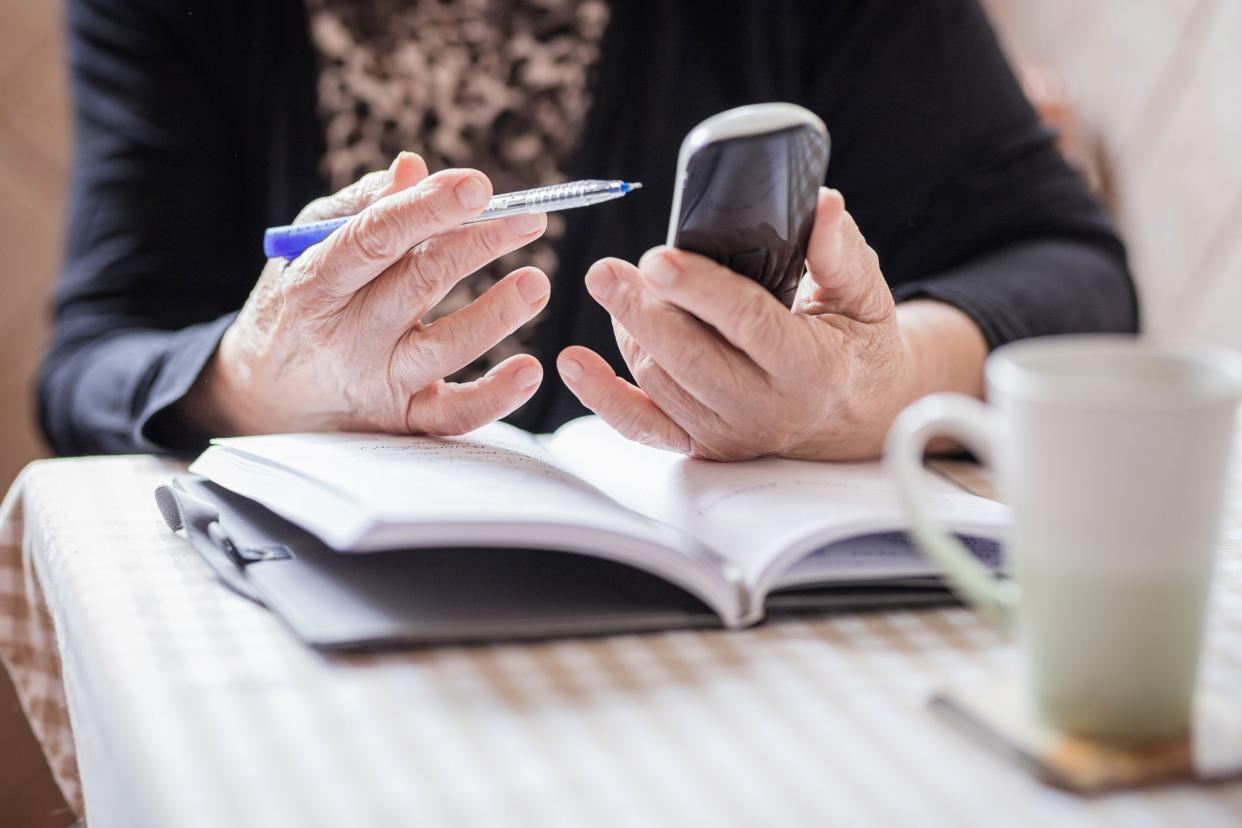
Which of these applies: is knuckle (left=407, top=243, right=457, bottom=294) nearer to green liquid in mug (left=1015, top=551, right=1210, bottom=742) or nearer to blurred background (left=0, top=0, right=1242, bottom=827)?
green liquid in mug (left=1015, top=551, right=1210, bottom=742)

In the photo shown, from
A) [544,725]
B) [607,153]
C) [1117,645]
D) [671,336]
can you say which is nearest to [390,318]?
[671,336]

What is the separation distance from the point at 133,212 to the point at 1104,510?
2.85 ft

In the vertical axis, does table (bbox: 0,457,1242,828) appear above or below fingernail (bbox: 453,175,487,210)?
below

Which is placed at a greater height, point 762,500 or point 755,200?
point 755,200

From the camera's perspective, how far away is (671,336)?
1.79ft

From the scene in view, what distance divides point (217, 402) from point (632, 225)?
1.42 feet

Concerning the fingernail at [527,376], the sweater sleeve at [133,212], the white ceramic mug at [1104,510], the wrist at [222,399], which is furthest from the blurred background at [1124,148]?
the white ceramic mug at [1104,510]

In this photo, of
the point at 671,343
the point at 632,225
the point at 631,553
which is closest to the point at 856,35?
the point at 632,225

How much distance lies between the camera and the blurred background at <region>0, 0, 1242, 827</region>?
1368 millimetres

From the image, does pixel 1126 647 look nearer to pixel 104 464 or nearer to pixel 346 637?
pixel 346 637

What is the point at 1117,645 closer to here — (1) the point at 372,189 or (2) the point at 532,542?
(2) the point at 532,542

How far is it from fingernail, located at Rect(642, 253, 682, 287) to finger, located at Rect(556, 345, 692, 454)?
98 millimetres

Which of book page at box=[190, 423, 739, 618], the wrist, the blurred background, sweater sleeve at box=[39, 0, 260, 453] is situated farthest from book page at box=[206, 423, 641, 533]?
the blurred background

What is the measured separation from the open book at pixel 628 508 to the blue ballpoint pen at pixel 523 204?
0.11 metres
